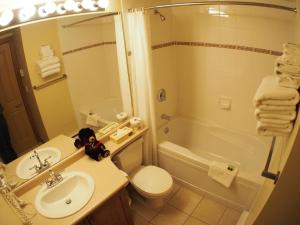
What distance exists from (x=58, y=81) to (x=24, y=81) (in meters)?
0.26

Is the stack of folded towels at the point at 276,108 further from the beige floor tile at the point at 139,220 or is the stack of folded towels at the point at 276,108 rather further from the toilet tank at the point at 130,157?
the beige floor tile at the point at 139,220

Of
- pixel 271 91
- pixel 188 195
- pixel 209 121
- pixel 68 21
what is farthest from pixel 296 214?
pixel 209 121

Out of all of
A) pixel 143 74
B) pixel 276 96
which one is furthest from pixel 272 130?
pixel 143 74

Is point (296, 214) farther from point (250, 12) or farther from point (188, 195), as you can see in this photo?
point (250, 12)

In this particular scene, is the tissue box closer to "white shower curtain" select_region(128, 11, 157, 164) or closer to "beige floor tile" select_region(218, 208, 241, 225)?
"white shower curtain" select_region(128, 11, 157, 164)

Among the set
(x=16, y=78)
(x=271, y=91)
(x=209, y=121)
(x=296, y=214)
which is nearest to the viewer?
(x=296, y=214)

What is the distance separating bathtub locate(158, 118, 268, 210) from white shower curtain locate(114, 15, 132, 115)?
617mm

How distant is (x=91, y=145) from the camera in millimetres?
1981

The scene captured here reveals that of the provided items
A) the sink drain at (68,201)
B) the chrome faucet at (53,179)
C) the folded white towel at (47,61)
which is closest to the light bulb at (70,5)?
the folded white towel at (47,61)

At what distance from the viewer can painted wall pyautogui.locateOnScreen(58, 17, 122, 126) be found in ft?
6.31

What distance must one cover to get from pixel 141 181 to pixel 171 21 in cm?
185

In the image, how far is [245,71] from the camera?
245cm

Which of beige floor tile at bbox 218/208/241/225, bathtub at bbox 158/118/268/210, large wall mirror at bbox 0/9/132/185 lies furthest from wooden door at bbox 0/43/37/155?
beige floor tile at bbox 218/208/241/225

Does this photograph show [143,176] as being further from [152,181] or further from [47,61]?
[47,61]
